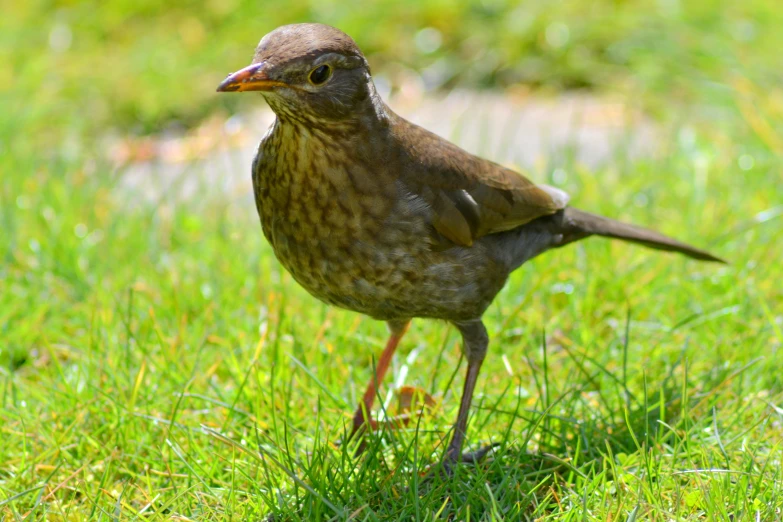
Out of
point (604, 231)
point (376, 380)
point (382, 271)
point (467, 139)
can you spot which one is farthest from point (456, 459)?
point (467, 139)

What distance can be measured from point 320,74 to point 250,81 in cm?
26

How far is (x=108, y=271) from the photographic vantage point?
16.3 ft

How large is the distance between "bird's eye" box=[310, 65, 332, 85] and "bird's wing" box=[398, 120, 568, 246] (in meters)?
0.43

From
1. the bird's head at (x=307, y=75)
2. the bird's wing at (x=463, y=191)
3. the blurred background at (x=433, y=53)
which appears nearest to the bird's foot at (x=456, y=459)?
the bird's wing at (x=463, y=191)

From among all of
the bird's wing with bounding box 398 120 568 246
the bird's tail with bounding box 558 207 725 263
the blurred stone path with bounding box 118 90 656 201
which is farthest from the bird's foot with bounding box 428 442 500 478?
the blurred stone path with bounding box 118 90 656 201

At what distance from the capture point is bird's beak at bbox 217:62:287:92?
2.94 m

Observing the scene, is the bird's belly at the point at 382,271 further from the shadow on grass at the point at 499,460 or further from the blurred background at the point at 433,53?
the blurred background at the point at 433,53

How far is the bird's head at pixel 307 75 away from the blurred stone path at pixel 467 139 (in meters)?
2.65

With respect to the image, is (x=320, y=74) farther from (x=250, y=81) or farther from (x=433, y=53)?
(x=433, y=53)

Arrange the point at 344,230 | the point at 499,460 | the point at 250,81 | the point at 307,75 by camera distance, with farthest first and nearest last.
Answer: the point at 499,460
the point at 344,230
the point at 307,75
the point at 250,81

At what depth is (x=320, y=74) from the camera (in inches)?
123

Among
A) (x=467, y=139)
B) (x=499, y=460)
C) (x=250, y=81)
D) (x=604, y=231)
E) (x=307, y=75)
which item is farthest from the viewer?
(x=467, y=139)

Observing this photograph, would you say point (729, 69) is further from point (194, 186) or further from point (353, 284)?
point (353, 284)

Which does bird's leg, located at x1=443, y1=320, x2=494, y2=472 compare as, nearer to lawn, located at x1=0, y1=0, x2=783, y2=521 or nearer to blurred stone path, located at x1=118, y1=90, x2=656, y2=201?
lawn, located at x1=0, y1=0, x2=783, y2=521
